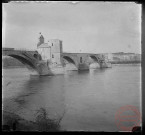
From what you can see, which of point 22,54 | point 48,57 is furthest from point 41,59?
point 22,54

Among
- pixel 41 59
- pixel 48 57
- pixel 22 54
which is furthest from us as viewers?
pixel 48 57

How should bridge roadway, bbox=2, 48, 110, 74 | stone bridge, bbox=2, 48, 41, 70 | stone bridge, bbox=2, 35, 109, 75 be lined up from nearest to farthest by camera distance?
stone bridge, bbox=2, 48, 41, 70 < bridge roadway, bbox=2, 48, 110, 74 < stone bridge, bbox=2, 35, 109, 75

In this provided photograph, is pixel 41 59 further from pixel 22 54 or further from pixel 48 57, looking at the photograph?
pixel 22 54

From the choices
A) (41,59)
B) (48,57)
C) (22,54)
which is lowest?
(41,59)

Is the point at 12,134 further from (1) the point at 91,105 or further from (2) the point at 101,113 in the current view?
(1) the point at 91,105

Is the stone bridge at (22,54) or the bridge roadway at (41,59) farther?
the bridge roadway at (41,59)

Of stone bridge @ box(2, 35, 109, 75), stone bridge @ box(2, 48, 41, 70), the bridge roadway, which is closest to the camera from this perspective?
stone bridge @ box(2, 48, 41, 70)

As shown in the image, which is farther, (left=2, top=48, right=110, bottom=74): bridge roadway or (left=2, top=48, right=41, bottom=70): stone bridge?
(left=2, top=48, right=110, bottom=74): bridge roadway

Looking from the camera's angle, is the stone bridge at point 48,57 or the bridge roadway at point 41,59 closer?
the bridge roadway at point 41,59

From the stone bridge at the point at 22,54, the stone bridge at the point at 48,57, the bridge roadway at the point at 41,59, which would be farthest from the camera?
the stone bridge at the point at 48,57

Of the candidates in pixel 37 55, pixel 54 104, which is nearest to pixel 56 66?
pixel 37 55

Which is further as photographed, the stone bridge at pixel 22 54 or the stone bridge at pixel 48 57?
the stone bridge at pixel 48 57

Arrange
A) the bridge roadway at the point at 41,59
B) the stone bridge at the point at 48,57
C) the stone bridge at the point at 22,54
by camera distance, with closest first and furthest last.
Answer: the stone bridge at the point at 22,54
the bridge roadway at the point at 41,59
the stone bridge at the point at 48,57

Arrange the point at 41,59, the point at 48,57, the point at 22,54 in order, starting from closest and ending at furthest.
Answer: the point at 22,54, the point at 41,59, the point at 48,57
